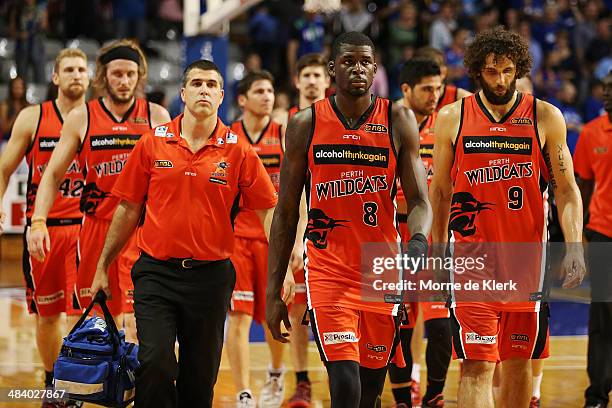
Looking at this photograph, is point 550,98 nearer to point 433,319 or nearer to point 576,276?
point 433,319

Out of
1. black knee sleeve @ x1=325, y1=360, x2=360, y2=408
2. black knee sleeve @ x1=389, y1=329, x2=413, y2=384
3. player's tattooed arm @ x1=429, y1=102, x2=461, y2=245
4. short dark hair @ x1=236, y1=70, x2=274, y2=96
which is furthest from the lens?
short dark hair @ x1=236, y1=70, x2=274, y2=96

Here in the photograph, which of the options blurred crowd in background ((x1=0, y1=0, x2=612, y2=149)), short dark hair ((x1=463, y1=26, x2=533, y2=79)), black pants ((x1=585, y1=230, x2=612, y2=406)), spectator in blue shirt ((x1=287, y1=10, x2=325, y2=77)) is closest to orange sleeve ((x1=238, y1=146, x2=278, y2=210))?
short dark hair ((x1=463, y1=26, x2=533, y2=79))

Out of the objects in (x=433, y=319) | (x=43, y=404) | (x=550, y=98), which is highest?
(x=550, y=98)

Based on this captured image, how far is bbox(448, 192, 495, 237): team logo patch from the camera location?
6.90 meters

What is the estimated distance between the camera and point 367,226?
6.22 metres

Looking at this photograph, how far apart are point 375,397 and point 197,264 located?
1.38m

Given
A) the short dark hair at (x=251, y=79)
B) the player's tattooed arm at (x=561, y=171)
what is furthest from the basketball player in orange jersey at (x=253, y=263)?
the player's tattooed arm at (x=561, y=171)

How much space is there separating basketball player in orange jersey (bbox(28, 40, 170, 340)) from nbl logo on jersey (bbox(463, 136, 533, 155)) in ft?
9.01

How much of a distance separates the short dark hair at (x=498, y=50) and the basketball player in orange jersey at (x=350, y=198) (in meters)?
0.99

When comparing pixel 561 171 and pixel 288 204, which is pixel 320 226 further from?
pixel 561 171

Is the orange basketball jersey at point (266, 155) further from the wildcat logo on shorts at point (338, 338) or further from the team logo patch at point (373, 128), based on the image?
the wildcat logo on shorts at point (338, 338)

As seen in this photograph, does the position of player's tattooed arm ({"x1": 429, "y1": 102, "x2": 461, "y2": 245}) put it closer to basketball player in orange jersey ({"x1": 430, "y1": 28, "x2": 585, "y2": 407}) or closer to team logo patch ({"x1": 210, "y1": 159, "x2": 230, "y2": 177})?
basketball player in orange jersey ({"x1": 430, "y1": 28, "x2": 585, "y2": 407})

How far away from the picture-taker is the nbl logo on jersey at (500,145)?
6.86 metres

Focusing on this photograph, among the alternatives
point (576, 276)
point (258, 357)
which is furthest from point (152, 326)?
point (258, 357)
